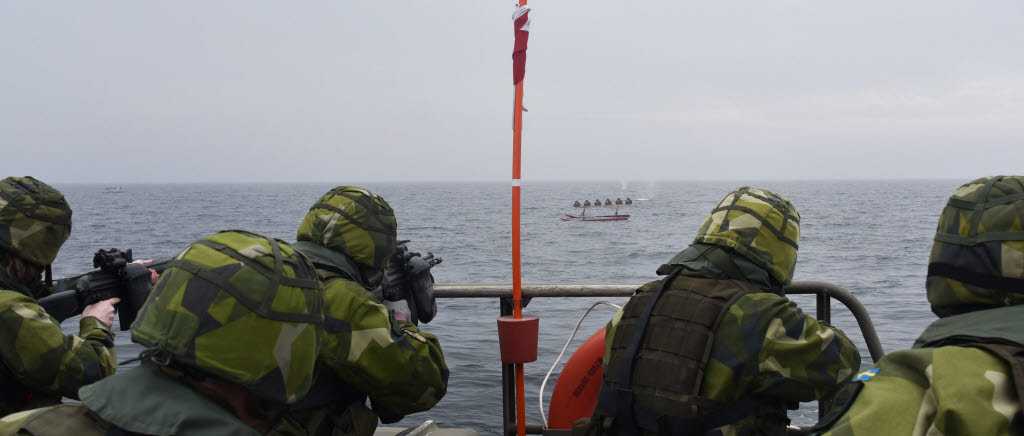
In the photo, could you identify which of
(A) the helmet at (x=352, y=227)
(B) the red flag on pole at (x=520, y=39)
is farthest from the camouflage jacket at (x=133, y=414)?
(B) the red flag on pole at (x=520, y=39)

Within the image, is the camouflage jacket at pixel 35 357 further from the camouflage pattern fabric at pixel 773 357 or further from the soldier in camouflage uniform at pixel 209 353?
the camouflage pattern fabric at pixel 773 357

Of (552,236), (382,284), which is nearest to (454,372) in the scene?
(382,284)

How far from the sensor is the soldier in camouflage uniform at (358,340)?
265 centimetres

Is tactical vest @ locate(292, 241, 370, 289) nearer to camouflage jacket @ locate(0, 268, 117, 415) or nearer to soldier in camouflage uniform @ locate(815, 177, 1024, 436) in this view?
camouflage jacket @ locate(0, 268, 117, 415)

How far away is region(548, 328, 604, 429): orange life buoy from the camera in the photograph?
3.44 m

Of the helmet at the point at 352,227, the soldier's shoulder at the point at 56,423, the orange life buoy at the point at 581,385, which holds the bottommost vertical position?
the orange life buoy at the point at 581,385

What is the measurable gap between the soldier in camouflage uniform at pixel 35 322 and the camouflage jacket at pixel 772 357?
7.83ft

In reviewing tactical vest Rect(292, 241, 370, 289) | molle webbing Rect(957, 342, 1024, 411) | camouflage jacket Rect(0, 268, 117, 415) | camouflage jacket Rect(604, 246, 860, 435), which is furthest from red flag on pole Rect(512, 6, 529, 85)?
molle webbing Rect(957, 342, 1024, 411)

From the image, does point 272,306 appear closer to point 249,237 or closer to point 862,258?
point 249,237

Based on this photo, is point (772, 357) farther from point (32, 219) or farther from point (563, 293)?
point (32, 219)

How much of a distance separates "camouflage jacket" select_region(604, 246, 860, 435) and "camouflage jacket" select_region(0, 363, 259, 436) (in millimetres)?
1757

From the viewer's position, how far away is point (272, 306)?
158 centimetres

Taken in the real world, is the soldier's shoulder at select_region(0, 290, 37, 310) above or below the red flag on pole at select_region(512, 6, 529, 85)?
below

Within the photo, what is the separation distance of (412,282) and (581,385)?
3.20ft
